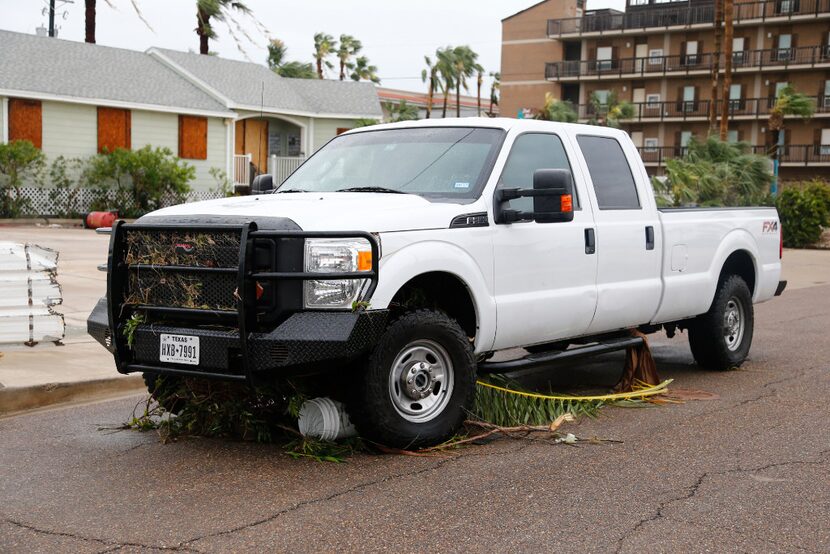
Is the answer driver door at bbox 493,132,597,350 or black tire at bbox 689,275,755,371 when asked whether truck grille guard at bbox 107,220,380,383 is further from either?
black tire at bbox 689,275,755,371

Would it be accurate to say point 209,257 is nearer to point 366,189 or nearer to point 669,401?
point 366,189

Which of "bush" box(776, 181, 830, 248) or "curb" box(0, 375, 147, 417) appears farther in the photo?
"bush" box(776, 181, 830, 248)

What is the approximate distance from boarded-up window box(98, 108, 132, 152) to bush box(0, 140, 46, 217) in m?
2.60

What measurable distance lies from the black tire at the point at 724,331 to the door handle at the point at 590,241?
213 centimetres

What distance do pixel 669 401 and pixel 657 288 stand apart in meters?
0.91

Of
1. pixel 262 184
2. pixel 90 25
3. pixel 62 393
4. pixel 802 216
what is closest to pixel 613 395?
pixel 262 184

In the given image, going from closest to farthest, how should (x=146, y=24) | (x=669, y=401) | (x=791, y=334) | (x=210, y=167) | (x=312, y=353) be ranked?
(x=146, y=24), (x=312, y=353), (x=669, y=401), (x=791, y=334), (x=210, y=167)

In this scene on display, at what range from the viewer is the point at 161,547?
4.29 meters

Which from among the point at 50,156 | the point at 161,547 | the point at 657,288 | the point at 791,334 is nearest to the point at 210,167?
the point at 50,156

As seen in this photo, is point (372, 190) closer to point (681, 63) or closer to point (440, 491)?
point (440, 491)

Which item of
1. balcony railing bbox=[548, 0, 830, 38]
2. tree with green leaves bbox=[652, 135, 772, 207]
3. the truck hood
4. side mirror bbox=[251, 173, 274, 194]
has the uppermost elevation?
balcony railing bbox=[548, 0, 830, 38]

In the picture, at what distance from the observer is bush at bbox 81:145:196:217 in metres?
31.8

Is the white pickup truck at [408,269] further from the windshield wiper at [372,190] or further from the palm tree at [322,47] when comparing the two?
the palm tree at [322,47]

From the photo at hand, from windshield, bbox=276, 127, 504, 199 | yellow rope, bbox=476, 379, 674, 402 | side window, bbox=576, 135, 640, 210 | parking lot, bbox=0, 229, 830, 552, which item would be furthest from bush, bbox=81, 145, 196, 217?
yellow rope, bbox=476, 379, 674, 402
